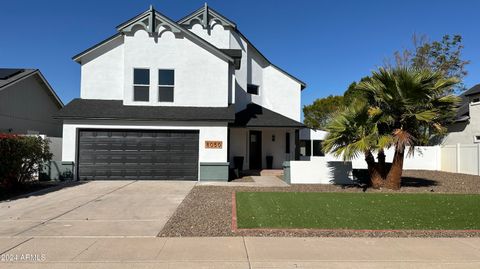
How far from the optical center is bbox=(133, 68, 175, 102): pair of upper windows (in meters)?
16.2

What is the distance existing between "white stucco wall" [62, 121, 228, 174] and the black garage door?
26 cm

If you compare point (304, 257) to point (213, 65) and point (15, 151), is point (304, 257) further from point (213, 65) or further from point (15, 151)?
point (213, 65)

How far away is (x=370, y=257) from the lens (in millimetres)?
5328

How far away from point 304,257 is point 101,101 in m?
14.3

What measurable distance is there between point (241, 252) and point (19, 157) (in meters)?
10.2

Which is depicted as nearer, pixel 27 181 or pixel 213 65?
pixel 27 181

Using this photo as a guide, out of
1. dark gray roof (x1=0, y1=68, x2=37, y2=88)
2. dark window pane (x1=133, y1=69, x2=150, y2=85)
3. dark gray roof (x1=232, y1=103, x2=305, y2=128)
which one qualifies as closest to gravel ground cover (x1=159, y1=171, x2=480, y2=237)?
dark gray roof (x1=232, y1=103, x2=305, y2=128)

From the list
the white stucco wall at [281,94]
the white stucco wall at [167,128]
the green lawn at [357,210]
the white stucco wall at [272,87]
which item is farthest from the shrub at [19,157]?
the white stucco wall at [281,94]

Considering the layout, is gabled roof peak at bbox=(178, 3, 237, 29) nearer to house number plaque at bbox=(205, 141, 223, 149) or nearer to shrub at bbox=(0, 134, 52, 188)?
house number plaque at bbox=(205, 141, 223, 149)

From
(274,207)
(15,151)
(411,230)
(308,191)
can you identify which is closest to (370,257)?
(411,230)

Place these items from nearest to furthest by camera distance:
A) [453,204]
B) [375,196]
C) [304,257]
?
[304,257] → [453,204] → [375,196]

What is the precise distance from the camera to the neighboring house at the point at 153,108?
49.7 ft

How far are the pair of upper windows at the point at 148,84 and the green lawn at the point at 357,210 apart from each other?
7.26 metres

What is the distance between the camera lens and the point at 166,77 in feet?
53.4
